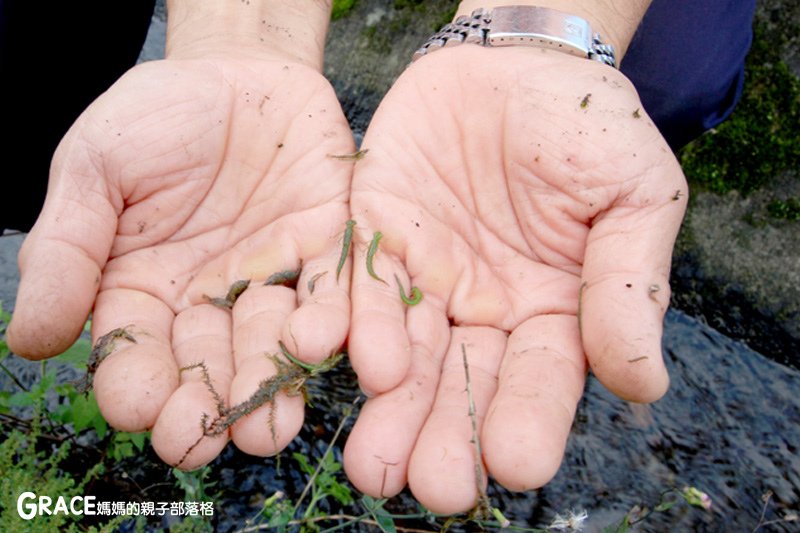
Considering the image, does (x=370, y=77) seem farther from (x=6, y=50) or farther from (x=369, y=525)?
(x=369, y=525)

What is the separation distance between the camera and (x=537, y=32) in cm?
263

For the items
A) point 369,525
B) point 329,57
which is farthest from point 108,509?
point 329,57

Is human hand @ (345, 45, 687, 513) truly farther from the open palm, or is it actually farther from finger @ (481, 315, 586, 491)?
the open palm

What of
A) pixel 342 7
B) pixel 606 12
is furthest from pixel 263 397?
pixel 342 7

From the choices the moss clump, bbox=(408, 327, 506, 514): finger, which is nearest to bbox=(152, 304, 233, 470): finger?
bbox=(408, 327, 506, 514): finger

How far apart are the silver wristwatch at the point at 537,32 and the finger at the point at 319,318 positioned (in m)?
1.06

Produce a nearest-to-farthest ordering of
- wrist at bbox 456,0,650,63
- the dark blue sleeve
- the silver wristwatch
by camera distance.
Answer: the silver wristwatch → wrist at bbox 456,0,650,63 → the dark blue sleeve

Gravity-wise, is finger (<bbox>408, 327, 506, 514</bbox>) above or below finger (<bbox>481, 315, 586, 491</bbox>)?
below

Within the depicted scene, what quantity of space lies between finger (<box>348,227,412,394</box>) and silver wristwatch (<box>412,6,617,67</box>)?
908 millimetres

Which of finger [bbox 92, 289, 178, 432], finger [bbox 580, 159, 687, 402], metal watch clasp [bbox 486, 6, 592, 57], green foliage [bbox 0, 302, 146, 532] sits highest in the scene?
metal watch clasp [bbox 486, 6, 592, 57]

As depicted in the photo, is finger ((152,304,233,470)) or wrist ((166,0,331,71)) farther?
wrist ((166,0,331,71))

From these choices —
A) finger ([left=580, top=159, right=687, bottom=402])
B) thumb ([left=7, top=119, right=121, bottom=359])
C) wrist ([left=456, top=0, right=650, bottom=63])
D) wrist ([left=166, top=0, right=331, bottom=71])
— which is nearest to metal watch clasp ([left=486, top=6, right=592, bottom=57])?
wrist ([left=456, top=0, right=650, bottom=63])

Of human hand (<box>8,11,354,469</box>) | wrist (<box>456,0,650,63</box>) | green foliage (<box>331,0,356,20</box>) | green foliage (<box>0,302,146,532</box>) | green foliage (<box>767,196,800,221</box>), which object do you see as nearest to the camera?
human hand (<box>8,11,354,469</box>)

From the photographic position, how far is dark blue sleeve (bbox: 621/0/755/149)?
10.3 ft
